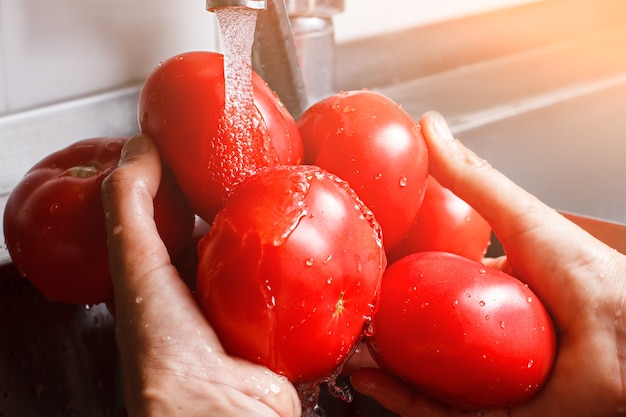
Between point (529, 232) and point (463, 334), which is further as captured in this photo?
point (529, 232)

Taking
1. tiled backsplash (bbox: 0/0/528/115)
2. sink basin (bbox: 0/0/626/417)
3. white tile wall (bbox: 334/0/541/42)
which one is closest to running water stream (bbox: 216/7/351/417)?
sink basin (bbox: 0/0/626/417)

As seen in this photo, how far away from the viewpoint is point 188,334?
490 mm

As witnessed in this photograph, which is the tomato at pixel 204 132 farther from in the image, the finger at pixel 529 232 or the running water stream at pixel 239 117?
the finger at pixel 529 232

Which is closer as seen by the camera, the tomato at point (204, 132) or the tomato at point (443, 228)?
the tomato at point (204, 132)

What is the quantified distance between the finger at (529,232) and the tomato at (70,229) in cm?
24

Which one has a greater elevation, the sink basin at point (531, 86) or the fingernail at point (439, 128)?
the fingernail at point (439, 128)

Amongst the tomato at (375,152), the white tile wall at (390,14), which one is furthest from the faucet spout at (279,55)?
the white tile wall at (390,14)

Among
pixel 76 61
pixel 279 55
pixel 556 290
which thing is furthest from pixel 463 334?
pixel 76 61

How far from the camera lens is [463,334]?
567mm

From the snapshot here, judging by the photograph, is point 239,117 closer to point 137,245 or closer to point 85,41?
point 137,245

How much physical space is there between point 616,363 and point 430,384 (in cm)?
15

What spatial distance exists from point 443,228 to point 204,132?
25cm

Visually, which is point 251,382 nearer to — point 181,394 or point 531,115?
point 181,394

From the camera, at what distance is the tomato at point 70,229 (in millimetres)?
598
